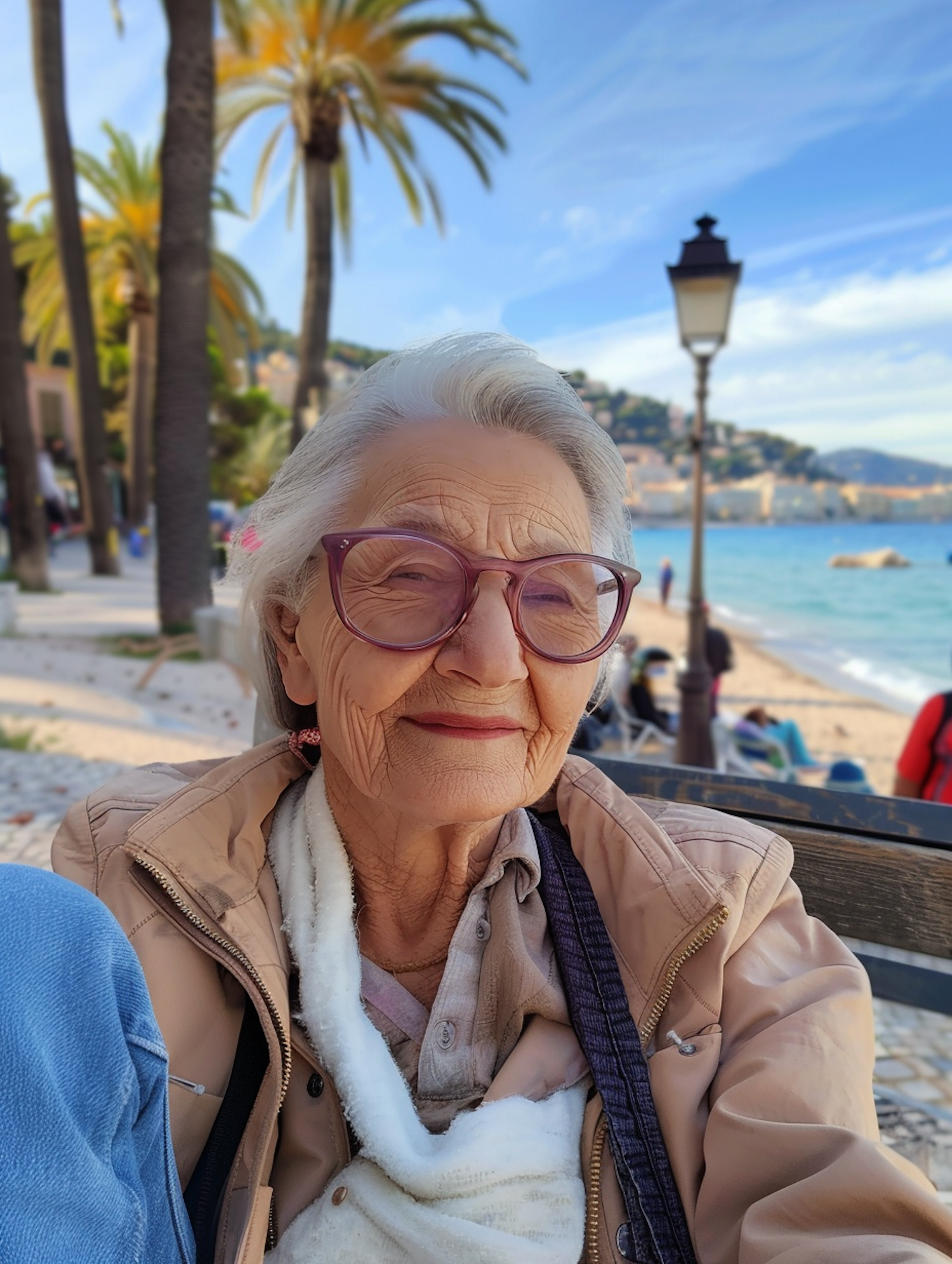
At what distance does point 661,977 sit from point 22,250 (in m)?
28.3

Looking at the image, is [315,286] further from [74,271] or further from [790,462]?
[790,462]

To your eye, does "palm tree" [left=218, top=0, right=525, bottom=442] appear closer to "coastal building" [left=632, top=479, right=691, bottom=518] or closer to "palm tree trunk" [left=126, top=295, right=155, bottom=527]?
"palm tree trunk" [left=126, top=295, right=155, bottom=527]

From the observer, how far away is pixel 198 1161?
1338 mm

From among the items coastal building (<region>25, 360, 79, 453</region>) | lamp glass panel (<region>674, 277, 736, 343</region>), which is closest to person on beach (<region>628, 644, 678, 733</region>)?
lamp glass panel (<region>674, 277, 736, 343</region>)

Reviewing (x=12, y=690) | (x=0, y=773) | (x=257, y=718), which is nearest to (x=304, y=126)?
(x=12, y=690)

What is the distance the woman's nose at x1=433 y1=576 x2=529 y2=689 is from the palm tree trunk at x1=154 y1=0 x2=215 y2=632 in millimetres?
8681

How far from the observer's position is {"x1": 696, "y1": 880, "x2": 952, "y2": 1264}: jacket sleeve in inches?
A: 40.3

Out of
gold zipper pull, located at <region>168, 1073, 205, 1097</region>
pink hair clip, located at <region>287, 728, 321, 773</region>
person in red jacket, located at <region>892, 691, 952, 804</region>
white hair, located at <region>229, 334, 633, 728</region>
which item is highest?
white hair, located at <region>229, 334, 633, 728</region>

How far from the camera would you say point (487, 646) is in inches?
53.8

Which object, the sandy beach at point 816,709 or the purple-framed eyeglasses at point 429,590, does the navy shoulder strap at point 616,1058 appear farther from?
the sandy beach at point 816,709

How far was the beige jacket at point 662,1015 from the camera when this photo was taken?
3.71ft

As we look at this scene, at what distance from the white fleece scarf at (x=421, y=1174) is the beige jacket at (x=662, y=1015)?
0.04m

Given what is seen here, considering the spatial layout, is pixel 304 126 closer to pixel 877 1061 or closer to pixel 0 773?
pixel 0 773

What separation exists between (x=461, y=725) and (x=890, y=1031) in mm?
2818
